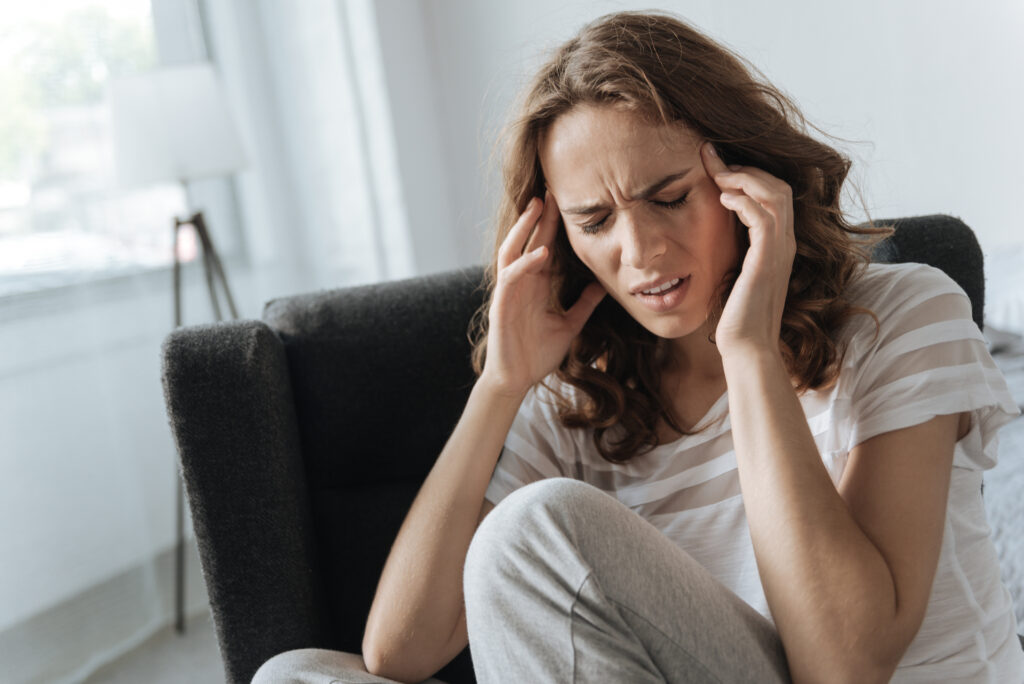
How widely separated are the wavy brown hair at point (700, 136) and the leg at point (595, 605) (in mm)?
329

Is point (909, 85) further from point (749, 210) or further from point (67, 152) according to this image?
point (67, 152)

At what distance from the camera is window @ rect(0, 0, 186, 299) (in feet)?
7.41

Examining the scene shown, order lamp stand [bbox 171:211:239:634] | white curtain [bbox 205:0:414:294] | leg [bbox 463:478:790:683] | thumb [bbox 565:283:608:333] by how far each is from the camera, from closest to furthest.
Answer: leg [bbox 463:478:790:683] < thumb [bbox 565:283:608:333] < lamp stand [bbox 171:211:239:634] < white curtain [bbox 205:0:414:294]

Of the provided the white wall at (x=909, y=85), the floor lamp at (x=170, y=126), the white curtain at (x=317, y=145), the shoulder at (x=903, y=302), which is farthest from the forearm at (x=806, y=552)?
the white curtain at (x=317, y=145)

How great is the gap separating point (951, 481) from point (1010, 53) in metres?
1.51

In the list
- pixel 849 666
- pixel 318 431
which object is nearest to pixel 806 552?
pixel 849 666

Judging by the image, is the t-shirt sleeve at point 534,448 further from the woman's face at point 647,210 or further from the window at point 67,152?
the window at point 67,152

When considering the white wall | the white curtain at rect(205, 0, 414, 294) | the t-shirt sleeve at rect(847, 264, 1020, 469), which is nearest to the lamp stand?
the white curtain at rect(205, 0, 414, 294)

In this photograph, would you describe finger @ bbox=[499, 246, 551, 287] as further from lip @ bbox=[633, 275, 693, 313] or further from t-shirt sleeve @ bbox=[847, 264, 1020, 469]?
t-shirt sleeve @ bbox=[847, 264, 1020, 469]

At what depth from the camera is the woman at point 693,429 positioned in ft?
2.97

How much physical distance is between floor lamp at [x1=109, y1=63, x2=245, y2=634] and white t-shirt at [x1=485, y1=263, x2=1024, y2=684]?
4.71 feet

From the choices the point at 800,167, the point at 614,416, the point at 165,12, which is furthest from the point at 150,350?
the point at 800,167

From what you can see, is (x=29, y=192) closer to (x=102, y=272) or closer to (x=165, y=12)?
(x=102, y=272)

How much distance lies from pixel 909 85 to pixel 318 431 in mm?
1716
